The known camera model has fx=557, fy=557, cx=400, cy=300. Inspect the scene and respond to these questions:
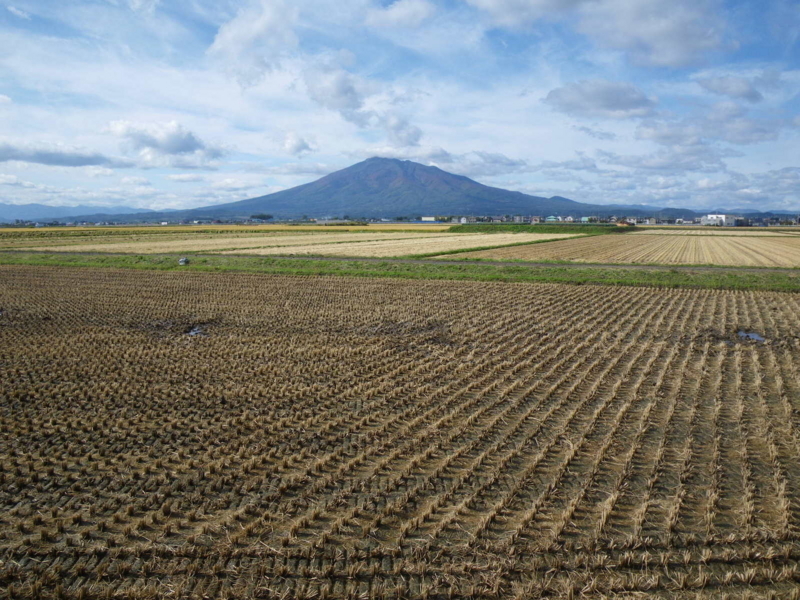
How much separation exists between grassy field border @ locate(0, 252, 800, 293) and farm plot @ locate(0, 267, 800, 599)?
33.3 ft

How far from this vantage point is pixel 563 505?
5.99 meters

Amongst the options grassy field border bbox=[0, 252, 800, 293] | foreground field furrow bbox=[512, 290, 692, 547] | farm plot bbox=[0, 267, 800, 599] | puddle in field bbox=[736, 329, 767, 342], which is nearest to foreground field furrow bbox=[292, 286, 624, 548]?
farm plot bbox=[0, 267, 800, 599]

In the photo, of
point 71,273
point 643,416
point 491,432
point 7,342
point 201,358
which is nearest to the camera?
point 491,432

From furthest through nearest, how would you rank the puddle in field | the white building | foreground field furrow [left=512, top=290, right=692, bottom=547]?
1. the white building
2. the puddle in field
3. foreground field furrow [left=512, top=290, right=692, bottom=547]

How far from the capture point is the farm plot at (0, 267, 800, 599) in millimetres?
4934

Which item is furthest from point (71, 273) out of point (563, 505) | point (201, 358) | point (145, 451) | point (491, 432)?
Result: point (563, 505)

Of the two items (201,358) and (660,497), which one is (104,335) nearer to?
(201,358)

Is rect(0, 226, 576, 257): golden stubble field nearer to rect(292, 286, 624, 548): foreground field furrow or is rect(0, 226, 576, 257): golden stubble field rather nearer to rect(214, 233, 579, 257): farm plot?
rect(214, 233, 579, 257): farm plot

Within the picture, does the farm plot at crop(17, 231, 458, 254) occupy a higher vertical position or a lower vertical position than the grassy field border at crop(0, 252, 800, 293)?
higher

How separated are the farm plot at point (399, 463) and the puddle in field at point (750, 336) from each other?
0.16 m

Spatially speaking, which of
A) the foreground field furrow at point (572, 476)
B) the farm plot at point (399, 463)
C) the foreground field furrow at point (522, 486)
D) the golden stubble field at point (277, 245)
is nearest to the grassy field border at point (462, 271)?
the golden stubble field at point (277, 245)

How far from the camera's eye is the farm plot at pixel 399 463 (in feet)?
16.2

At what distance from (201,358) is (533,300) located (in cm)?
1195

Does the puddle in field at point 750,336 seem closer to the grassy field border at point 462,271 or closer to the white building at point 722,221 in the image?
the grassy field border at point 462,271
